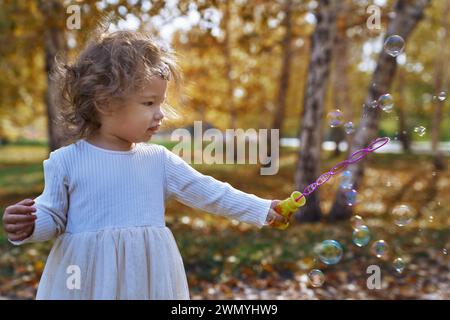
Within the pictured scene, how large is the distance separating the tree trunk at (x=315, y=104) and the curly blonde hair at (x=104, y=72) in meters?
5.81

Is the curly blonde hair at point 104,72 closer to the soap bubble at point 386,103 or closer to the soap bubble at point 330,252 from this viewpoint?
the soap bubble at point 330,252

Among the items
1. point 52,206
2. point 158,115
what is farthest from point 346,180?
point 52,206

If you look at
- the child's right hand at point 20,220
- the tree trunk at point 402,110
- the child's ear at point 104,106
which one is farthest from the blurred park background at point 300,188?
the tree trunk at point 402,110

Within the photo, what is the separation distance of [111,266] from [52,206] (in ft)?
1.15

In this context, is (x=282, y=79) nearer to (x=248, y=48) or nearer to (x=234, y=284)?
(x=248, y=48)

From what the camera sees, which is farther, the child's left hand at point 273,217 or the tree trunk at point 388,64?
the tree trunk at point 388,64

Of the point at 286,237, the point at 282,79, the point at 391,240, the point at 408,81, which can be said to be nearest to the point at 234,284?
the point at 286,237

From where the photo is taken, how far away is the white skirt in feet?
8.38

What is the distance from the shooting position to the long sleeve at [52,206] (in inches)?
100

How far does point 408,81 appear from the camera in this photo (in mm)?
29375

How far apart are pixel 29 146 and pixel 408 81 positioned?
68.3ft

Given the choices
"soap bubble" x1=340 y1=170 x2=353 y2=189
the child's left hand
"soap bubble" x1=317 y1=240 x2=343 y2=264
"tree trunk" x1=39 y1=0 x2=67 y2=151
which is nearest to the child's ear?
the child's left hand

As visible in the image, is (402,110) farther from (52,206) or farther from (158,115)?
(52,206)

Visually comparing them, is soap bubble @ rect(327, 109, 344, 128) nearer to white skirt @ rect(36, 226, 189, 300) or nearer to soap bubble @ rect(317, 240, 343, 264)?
soap bubble @ rect(317, 240, 343, 264)
